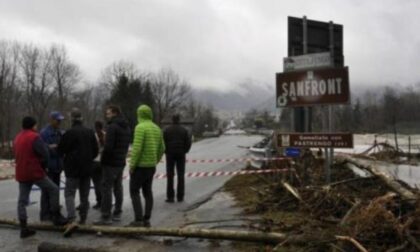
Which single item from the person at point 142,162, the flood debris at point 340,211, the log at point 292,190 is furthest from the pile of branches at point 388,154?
the person at point 142,162

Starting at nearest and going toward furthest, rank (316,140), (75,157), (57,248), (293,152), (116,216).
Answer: (57,248), (75,157), (116,216), (316,140), (293,152)

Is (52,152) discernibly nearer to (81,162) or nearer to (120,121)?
(81,162)

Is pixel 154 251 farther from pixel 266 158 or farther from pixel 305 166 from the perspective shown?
pixel 266 158

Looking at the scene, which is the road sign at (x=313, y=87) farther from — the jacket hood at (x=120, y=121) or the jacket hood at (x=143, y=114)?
the jacket hood at (x=120, y=121)

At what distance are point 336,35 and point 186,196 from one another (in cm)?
515

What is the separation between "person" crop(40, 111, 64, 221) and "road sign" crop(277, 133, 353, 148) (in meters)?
4.28

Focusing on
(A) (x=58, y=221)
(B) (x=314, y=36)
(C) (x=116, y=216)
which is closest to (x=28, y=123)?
(A) (x=58, y=221)

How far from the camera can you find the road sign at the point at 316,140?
384 inches

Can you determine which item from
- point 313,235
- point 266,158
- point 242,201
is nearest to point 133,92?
point 266,158

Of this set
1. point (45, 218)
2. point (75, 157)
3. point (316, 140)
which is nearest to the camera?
point (75, 157)

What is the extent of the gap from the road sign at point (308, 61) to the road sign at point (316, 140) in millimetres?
1509

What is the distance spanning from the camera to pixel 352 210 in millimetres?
7215

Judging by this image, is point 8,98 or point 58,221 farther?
point 8,98

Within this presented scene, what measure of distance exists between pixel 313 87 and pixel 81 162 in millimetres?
4701
